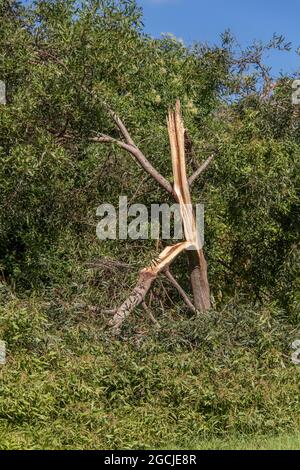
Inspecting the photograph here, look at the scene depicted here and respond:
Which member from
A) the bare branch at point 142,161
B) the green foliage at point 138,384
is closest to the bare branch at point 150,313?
the green foliage at point 138,384

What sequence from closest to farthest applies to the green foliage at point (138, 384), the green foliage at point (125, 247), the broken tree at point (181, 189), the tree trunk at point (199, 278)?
1. the green foliage at point (138, 384)
2. the green foliage at point (125, 247)
3. the broken tree at point (181, 189)
4. the tree trunk at point (199, 278)

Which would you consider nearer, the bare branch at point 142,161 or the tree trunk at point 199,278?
the bare branch at point 142,161

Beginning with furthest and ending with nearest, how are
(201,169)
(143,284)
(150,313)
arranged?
(201,169) < (150,313) < (143,284)

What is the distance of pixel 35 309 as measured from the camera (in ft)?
29.6

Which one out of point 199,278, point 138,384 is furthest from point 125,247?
point 138,384

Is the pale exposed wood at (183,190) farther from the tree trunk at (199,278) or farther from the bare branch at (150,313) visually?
the bare branch at (150,313)

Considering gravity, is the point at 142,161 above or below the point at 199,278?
above

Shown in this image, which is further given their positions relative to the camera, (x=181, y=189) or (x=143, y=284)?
(x=181, y=189)

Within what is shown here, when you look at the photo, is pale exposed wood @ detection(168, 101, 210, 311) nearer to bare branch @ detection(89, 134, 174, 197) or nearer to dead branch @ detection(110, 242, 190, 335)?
bare branch @ detection(89, 134, 174, 197)

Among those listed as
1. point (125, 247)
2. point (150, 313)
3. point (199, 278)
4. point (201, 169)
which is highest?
point (201, 169)

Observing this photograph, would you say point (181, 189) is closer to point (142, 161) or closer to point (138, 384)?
point (142, 161)
